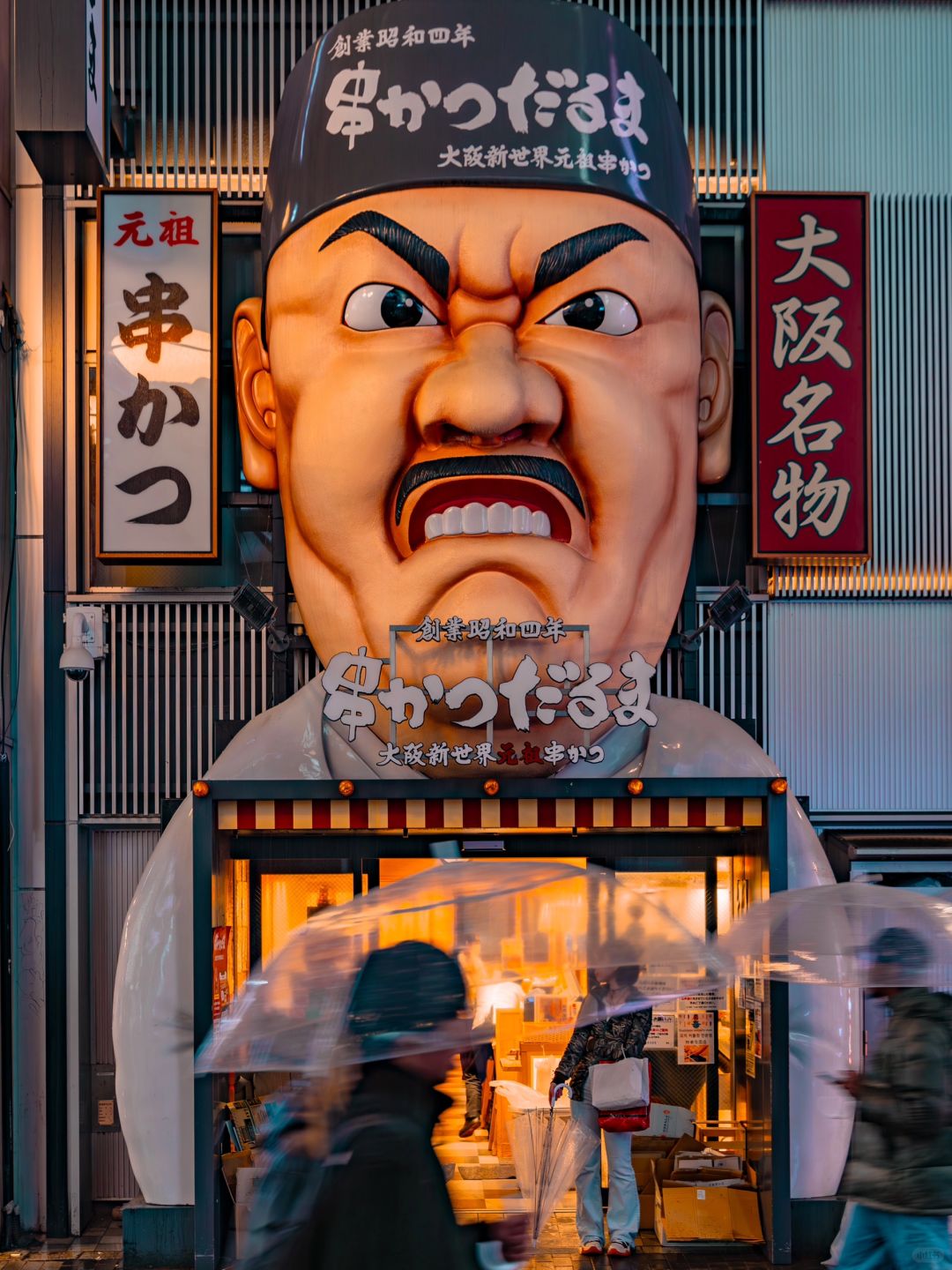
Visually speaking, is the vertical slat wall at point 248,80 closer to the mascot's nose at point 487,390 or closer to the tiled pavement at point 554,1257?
the mascot's nose at point 487,390

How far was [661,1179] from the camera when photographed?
923 centimetres

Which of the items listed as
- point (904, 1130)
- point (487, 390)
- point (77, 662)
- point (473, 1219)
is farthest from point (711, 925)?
point (77, 662)

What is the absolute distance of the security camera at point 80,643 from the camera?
10.2 meters

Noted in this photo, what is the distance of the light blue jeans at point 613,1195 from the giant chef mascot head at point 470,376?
120 cm

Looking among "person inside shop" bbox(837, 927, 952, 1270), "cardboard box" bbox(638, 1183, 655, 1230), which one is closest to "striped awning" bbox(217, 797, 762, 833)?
"cardboard box" bbox(638, 1183, 655, 1230)

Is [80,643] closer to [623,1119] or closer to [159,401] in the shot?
[159,401]

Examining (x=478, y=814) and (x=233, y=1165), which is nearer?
(x=478, y=814)

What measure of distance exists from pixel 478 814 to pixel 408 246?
3.62 metres

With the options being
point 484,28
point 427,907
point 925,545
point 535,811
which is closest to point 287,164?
point 484,28

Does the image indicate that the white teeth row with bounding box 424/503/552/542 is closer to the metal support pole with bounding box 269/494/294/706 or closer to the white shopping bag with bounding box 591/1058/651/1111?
the metal support pole with bounding box 269/494/294/706

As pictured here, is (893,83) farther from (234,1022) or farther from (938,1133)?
(234,1022)

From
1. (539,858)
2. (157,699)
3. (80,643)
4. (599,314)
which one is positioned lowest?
(539,858)

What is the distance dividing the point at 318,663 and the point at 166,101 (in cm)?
450

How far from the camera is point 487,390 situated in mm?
8695
